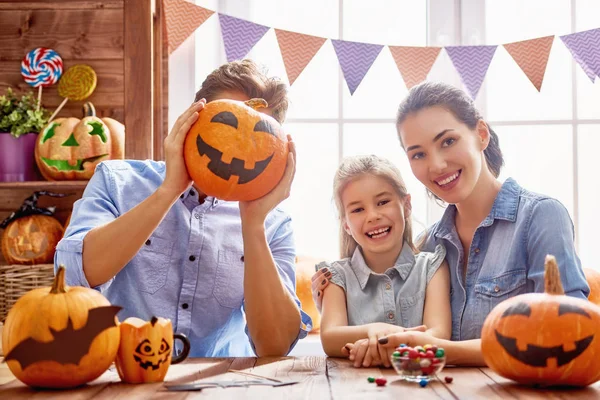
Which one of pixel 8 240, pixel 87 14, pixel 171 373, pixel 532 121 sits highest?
pixel 87 14

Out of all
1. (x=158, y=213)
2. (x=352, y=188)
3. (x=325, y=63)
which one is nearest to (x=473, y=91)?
(x=325, y=63)

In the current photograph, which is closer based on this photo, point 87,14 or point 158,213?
point 158,213

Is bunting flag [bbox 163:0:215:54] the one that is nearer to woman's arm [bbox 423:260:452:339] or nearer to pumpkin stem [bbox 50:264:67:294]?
woman's arm [bbox 423:260:452:339]

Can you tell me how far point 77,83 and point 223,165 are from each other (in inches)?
65.0

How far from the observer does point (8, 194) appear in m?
2.89

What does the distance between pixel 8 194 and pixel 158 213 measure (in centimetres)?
165

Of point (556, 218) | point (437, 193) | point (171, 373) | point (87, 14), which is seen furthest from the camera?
point (87, 14)

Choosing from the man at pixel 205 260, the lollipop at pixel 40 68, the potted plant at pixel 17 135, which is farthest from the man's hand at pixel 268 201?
the lollipop at pixel 40 68

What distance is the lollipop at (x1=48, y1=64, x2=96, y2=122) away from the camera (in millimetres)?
2797

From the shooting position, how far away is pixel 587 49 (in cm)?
283

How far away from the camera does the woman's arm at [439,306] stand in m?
1.66

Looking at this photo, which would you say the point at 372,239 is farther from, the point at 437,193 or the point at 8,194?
the point at 8,194

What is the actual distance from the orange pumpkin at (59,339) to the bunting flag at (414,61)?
204 cm

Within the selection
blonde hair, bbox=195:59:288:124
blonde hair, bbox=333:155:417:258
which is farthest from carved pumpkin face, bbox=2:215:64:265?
blonde hair, bbox=333:155:417:258
